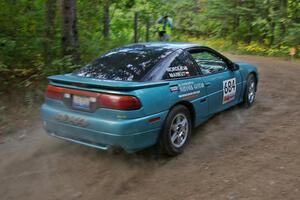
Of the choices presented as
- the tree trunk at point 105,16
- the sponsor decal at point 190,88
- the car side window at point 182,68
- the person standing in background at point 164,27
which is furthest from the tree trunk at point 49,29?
the person standing in background at point 164,27

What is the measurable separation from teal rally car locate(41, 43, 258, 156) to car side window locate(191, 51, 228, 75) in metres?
0.03

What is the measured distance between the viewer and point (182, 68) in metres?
5.08

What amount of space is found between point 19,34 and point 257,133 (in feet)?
18.1

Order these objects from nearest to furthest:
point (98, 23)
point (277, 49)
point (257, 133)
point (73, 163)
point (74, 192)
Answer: point (74, 192) → point (73, 163) → point (257, 133) → point (98, 23) → point (277, 49)

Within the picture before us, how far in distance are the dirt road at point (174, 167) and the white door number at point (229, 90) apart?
0.43 meters

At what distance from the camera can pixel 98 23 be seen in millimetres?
11047

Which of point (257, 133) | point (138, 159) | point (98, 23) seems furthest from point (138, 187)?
point (98, 23)

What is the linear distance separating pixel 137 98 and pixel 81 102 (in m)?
0.75

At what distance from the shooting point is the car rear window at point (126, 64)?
4691 millimetres

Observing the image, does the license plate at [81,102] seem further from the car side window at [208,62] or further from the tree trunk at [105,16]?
the tree trunk at [105,16]

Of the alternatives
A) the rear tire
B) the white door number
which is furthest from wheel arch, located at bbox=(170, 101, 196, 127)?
the rear tire

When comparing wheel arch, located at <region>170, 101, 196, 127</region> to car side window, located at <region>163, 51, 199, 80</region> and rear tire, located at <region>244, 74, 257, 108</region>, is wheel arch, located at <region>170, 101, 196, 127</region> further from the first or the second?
rear tire, located at <region>244, 74, 257, 108</region>

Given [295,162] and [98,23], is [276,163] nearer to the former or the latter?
[295,162]

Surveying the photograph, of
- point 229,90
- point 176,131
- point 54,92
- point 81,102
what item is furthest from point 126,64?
point 229,90
